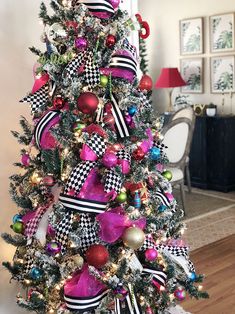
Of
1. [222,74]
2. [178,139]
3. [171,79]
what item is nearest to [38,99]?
[178,139]

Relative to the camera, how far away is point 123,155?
76.6 inches

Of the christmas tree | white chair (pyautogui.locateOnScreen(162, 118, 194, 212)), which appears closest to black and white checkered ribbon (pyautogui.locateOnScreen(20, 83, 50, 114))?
the christmas tree

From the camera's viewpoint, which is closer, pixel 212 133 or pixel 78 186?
pixel 78 186

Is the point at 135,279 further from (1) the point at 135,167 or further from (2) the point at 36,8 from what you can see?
(2) the point at 36,8

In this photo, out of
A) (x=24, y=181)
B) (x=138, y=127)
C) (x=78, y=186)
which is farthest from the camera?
(x=24, y=181)

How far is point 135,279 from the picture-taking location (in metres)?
1.96

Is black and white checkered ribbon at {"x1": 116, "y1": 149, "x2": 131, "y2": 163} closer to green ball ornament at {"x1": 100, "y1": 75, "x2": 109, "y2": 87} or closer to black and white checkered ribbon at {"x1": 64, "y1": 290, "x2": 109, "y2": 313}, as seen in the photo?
green ball ornament at {"x1": 100, "y1": 75, "x2": 109, "y2": 87}

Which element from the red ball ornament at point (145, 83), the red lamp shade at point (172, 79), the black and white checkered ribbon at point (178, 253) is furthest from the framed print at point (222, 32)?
the black and white checkered ribbon at point (178, 253)

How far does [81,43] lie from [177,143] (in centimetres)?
300

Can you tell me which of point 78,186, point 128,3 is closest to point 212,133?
point 128,3

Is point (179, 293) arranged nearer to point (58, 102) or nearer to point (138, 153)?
point (138, 153)

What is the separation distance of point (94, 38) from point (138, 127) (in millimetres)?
421

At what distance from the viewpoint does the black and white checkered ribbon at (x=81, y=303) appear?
191 centimetres

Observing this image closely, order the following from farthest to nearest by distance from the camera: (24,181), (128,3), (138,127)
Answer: (128,3) < (24,181) < (138,127)
